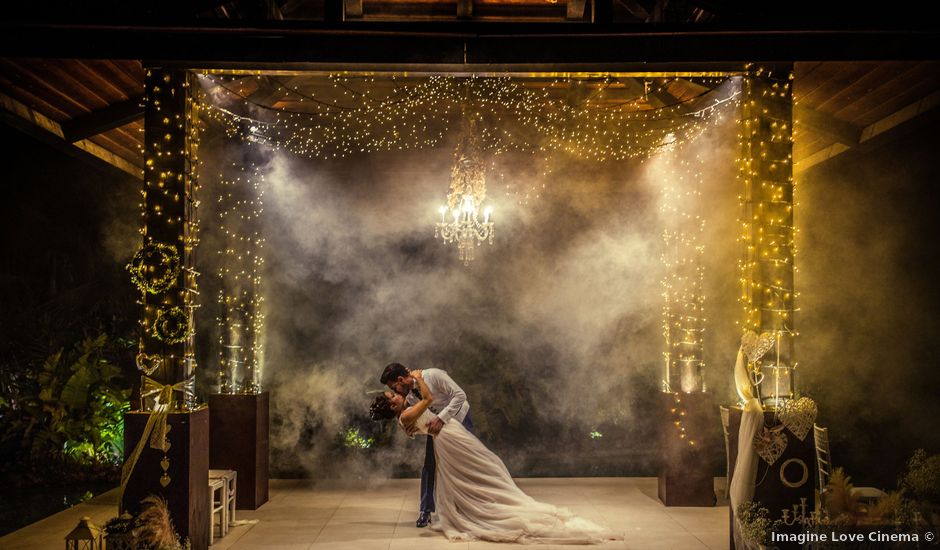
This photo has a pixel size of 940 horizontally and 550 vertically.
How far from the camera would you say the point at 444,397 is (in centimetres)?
705

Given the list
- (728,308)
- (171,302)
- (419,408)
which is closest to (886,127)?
(728,308)

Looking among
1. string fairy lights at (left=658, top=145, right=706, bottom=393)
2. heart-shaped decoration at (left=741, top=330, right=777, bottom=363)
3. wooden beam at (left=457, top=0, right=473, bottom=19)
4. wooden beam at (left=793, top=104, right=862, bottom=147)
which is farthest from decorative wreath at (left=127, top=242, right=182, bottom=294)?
wooden beam at (left=793, top=104, right=862, bottom=147)

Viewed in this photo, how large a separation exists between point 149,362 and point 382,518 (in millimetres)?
2781

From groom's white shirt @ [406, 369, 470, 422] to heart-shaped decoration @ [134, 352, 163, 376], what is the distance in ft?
7.74

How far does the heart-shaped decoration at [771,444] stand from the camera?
17.6 feet

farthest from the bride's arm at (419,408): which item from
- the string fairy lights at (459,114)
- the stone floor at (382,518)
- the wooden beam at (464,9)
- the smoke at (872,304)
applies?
the smoke at (872,304)

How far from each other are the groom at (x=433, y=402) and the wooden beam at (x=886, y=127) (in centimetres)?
493

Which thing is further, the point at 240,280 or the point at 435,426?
the point at 240,280

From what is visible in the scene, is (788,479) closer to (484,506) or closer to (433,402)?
(484,506)

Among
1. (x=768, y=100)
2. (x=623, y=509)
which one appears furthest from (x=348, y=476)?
(x=768, y=100)

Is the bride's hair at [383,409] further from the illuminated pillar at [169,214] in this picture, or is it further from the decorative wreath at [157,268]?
the decorative wreath at [157,268]

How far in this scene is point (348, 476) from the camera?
30.8 ft

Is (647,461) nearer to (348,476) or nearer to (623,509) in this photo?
(623,509)

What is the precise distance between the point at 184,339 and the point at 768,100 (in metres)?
4.95
